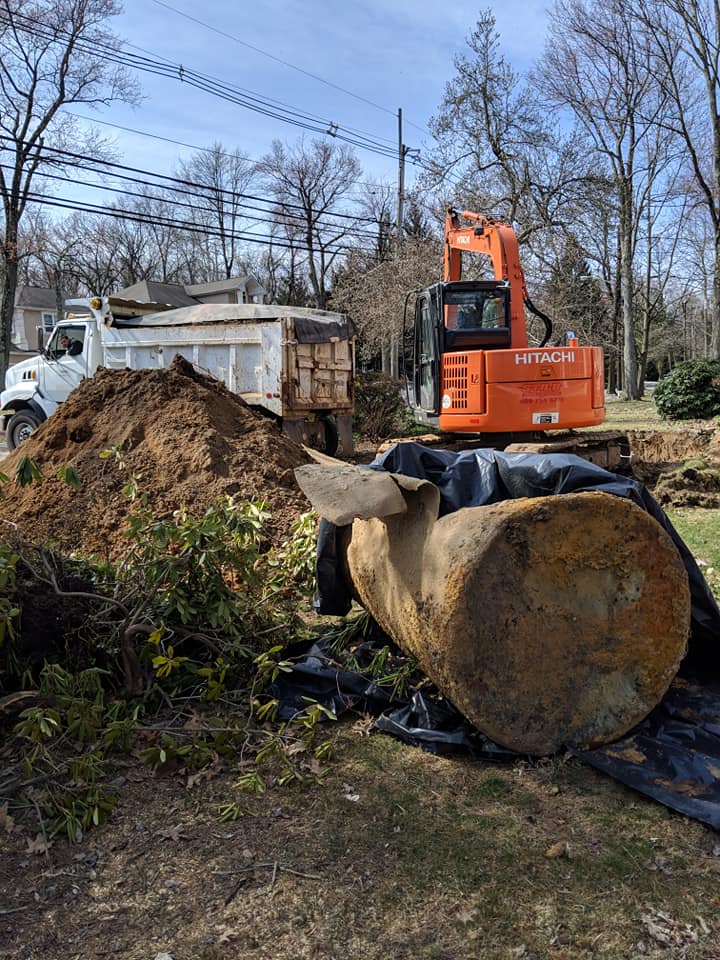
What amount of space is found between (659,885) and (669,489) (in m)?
7.91

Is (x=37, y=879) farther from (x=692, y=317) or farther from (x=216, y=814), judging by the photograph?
(x=692, y=317)

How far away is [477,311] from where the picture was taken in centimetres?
1005

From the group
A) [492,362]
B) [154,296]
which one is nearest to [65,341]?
[492,362]

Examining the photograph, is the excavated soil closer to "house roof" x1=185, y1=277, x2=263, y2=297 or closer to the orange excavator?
the orange excavator

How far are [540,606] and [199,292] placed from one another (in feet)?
139

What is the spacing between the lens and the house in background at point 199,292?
39031 millimetres

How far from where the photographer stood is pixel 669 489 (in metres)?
9.78

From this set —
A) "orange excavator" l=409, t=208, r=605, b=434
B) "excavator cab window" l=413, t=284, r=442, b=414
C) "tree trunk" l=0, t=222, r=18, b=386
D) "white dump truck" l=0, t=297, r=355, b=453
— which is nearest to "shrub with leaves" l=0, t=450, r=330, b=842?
"orange excavator" l=409, t=208, r=605, b=434

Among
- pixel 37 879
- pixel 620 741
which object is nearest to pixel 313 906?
pixel 37 879

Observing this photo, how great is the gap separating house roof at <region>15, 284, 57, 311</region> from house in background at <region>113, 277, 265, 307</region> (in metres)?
13.3

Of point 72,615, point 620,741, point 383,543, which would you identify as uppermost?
point 383,543

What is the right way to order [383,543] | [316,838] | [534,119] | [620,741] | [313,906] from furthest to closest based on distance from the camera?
[534,119], [383,543], [620,741], [316,838], [313,906]

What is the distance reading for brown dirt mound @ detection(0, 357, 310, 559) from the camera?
6.40 meters

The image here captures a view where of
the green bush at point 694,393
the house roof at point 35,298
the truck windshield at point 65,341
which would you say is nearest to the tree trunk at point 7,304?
the truck windshield at point 65,341
